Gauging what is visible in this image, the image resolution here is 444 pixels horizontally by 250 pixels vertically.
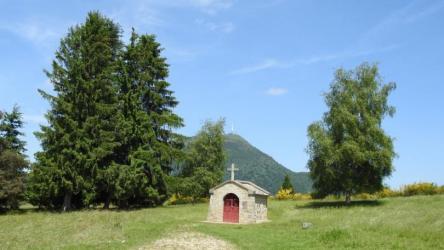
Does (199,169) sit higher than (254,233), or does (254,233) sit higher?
(199,169)

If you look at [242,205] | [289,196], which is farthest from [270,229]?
[289,196]

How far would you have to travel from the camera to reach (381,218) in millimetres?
28344

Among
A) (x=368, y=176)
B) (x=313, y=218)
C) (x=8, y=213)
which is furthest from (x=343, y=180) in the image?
(x=8, y=213)

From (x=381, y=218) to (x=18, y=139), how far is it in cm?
3234

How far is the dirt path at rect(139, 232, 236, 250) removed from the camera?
18812 millimetres

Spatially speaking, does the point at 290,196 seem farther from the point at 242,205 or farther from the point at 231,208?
the point at 242,205

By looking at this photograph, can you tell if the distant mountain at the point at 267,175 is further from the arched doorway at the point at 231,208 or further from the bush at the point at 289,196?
the arched doorway at the point at 231,208

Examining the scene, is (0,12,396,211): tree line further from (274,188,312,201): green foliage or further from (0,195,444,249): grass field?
(274,188,312,201): green foliage

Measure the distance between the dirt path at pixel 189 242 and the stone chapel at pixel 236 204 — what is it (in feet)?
33.5

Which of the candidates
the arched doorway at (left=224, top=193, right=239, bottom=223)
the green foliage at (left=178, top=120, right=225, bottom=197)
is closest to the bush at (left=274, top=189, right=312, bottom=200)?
the green foliage at (left=178, top=120, right=225, bottom=197)

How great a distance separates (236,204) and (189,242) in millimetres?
13111

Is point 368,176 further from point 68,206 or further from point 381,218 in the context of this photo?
point 68,206

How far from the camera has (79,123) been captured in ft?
126

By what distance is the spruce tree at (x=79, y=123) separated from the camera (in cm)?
3662
